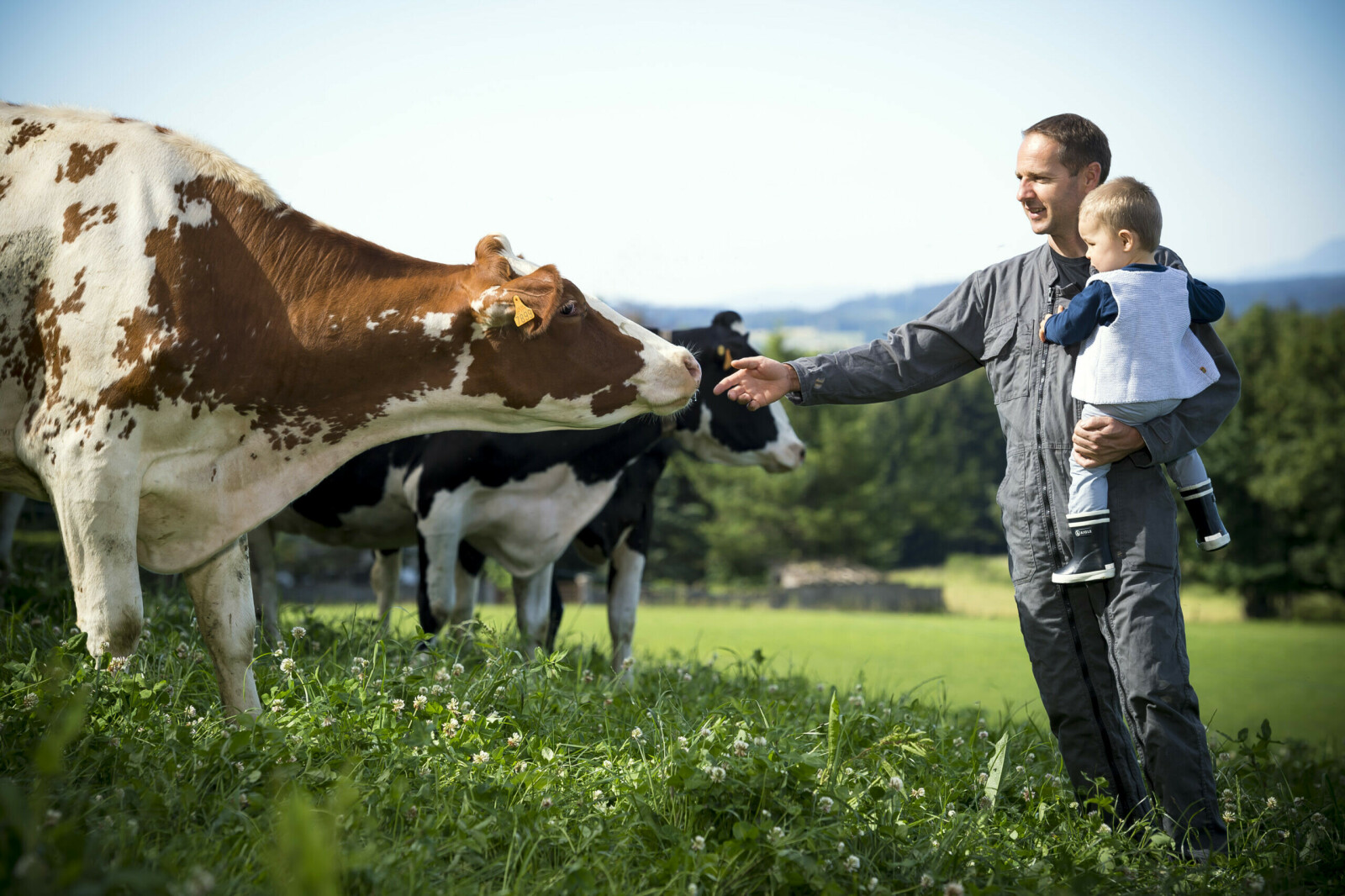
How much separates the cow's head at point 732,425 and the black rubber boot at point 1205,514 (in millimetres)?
3985

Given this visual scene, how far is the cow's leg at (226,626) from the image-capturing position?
3340mm

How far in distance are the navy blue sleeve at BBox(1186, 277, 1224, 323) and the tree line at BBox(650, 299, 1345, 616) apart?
3411 centimetres

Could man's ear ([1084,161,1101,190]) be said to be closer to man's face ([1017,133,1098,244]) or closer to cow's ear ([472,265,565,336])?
man's face ([1017,133,1098,244])

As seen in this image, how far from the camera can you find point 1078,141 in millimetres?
3658

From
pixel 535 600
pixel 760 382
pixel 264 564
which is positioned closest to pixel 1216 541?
pixel 760 382

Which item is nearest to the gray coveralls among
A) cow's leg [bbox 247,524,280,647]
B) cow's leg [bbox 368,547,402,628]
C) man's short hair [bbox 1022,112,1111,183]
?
man's short hair [bbox 1022,112,1111,183]

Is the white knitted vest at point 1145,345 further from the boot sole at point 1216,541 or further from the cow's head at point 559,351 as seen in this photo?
the cow's head at point 559,351

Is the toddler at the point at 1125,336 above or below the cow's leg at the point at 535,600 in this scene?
above

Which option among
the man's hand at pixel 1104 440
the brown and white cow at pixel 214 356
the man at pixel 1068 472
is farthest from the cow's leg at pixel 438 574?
the man's hand at pixel 1104 440

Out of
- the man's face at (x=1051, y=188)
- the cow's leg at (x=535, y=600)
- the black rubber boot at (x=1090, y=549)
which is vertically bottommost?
the cow's leg at (x=535, y=600)

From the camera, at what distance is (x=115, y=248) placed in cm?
309

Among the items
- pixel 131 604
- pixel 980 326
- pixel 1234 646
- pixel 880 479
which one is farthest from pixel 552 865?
pixel 880 479

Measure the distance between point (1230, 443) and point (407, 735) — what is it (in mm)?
38661

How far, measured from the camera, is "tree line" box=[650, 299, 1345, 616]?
3506 centimetres
